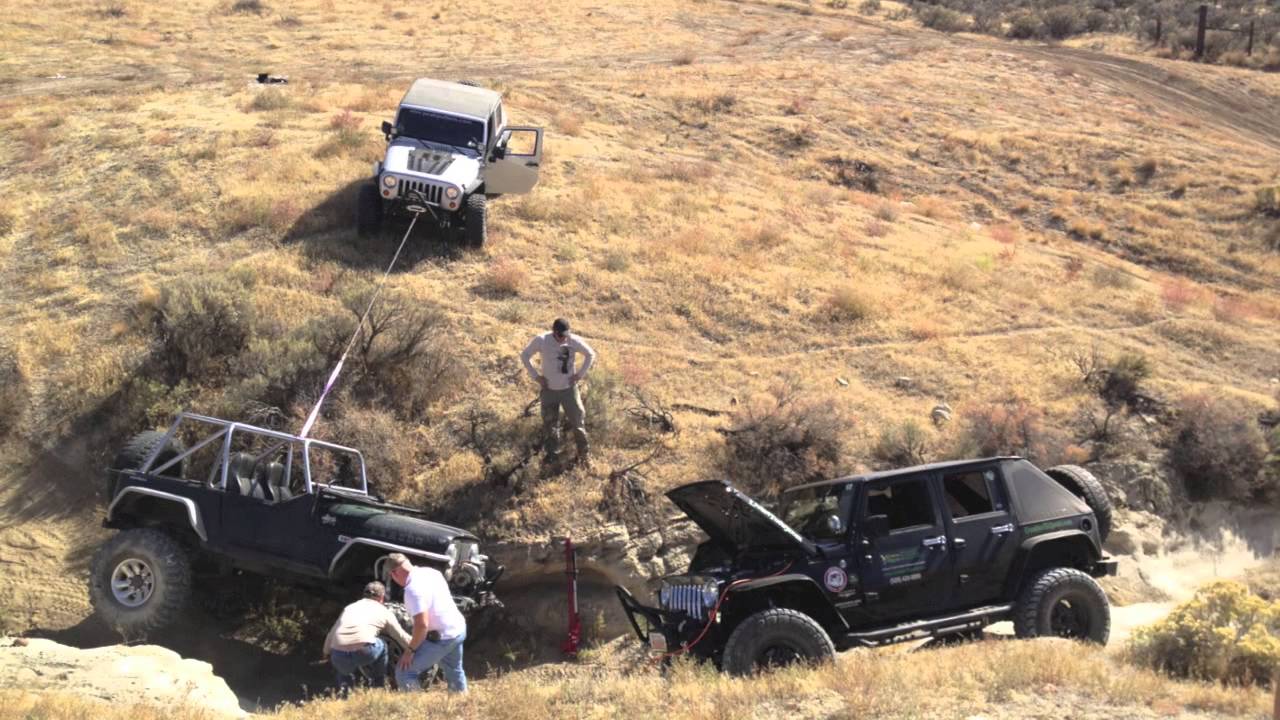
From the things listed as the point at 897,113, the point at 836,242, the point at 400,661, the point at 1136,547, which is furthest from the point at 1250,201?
the point at 400,661

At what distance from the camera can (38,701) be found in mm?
7586

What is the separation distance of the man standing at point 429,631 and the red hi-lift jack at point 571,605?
297cm

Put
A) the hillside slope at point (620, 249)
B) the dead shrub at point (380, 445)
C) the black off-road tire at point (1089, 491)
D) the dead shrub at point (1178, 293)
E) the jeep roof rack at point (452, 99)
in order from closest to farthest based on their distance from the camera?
the black off-road tire at point (1089, 491)
the dead shrub at point (380, 445)
the hillside slope at point (620, 249)
the jeep roof rack at point (452, 99)
the dead shrub at point (1178, 293)

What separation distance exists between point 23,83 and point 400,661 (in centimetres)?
2630

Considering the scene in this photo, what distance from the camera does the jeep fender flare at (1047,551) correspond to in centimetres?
952

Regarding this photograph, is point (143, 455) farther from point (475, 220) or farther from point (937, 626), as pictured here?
point (475, 220)

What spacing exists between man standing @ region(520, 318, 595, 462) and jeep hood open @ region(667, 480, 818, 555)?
2688 mm

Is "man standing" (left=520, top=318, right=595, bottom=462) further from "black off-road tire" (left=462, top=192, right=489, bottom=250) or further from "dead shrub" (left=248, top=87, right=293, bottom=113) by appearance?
"dead shrub" (left=248, top=87, right=293, bottom=113)

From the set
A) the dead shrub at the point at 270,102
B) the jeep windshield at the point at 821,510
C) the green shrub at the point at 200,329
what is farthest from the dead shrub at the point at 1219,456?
the dead shrub at the point at 270,102

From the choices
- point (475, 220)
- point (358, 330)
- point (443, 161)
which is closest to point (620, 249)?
point (475, 220)

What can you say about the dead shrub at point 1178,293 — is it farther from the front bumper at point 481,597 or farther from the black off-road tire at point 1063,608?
the front bumper at point 481,597

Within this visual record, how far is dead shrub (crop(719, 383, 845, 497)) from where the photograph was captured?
1320cm

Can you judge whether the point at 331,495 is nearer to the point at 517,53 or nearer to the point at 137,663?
the point at 137,663

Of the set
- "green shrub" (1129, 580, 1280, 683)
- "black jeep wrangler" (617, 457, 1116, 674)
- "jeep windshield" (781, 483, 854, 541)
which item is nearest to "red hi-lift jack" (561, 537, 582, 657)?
"black jeep wrangler" (617, 457, 1116, 674)
